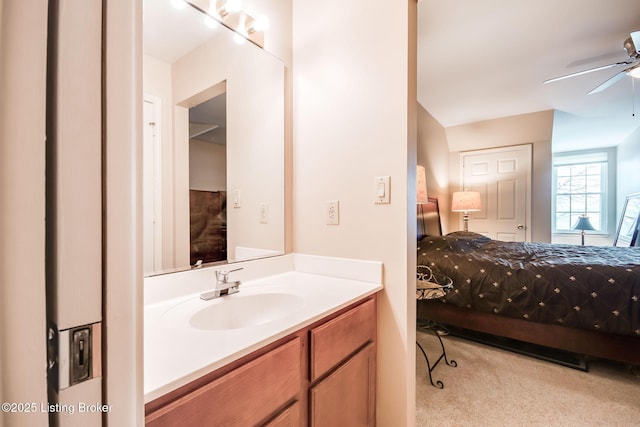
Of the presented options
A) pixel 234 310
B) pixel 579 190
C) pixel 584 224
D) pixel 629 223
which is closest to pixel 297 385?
pixel 234 310

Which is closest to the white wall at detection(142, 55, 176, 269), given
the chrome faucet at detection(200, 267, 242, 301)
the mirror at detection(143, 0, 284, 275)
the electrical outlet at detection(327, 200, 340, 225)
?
the mirror at detection(143, 0, 284, 275)

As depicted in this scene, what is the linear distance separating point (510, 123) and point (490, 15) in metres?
2.59

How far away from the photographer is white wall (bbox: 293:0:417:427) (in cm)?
119

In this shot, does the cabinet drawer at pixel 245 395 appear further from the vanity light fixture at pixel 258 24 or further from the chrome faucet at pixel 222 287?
the vanity light fixture at pixel 258 24

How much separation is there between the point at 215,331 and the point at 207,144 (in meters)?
0.85

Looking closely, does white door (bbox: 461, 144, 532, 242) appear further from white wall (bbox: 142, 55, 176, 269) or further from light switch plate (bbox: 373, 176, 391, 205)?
white wall (bbox: 142, 55, 176, 269)

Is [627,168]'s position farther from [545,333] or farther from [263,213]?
[263,213]

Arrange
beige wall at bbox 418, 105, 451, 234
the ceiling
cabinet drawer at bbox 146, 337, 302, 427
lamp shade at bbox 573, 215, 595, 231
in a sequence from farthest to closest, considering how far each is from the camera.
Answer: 1. lamp shade at bbox 573, 215, 595, 231
2. beige wall at bbox 418, 105, 451, 234
3. the ceiling
4. cabinet drawer at bbox 146, 337, 302, 427

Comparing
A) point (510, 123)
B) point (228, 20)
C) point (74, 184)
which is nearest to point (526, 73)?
point (510, 123)

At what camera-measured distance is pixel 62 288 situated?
0.33 meters

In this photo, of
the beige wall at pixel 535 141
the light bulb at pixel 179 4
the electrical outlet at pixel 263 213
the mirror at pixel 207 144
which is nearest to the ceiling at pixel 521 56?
the beige wall at pixel 535 141

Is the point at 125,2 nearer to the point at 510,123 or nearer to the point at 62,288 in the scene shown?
the point at 62,288

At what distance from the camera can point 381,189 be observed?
4.05ft

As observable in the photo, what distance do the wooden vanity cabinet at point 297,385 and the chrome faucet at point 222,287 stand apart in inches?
17.2
